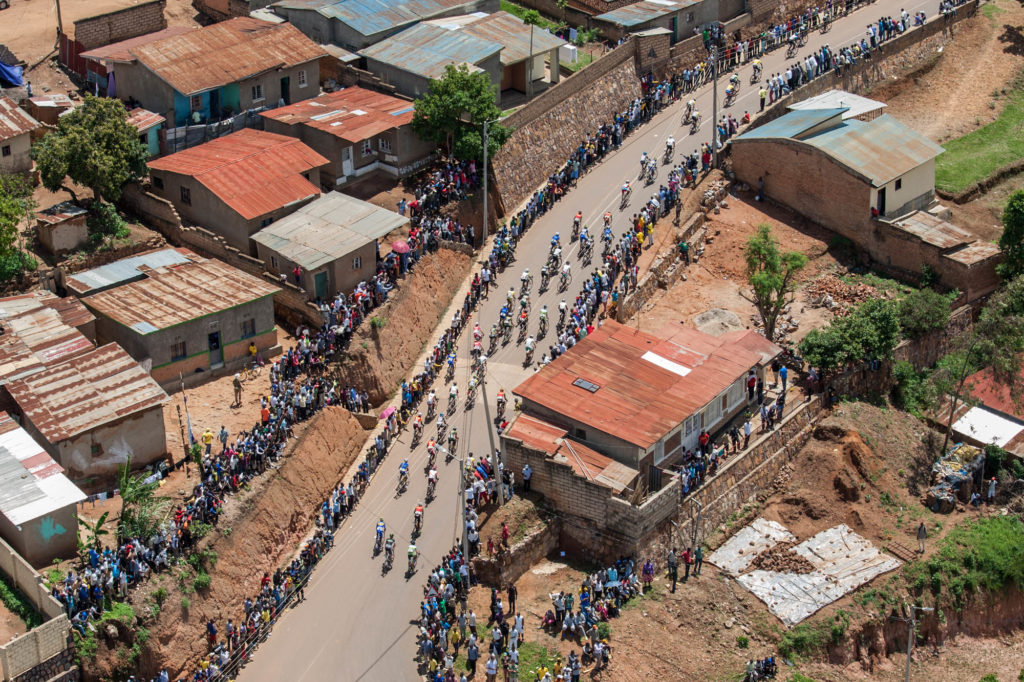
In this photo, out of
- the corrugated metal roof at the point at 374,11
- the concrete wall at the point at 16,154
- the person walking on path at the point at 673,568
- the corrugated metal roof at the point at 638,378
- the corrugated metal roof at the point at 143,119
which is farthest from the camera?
the corrugated metal roof at the point at 374,11

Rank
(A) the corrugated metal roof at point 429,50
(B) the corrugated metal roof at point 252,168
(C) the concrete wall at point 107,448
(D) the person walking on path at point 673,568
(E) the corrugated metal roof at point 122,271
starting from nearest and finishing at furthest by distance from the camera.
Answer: (C) the concrete wall at point 107,448
(D) the person walking on path at point 673,568
(E) the corrugated metal roof at point 122,271
(B) the corrugated metal roof at point 252,168
(A) the corrugated metal roof at point 429,50

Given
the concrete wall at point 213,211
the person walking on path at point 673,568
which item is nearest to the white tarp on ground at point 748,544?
the person walking on path at point 673,568

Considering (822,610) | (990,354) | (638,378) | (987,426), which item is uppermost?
(638,378)

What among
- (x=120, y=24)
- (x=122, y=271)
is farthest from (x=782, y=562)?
(x=120, y=24)

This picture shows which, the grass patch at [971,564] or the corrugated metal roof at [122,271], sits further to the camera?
the corrugated metal roof at [122,271]

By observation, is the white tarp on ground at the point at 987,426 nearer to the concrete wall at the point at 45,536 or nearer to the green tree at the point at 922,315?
the green tree at the point at 922,315

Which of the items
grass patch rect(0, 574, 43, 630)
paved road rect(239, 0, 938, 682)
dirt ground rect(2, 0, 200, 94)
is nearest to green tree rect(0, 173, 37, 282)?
dirt ground rect(2, 0, 200, 94)

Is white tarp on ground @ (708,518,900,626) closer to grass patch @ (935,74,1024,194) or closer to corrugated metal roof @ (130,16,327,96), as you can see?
grass patch @ (935,74,1024,194)

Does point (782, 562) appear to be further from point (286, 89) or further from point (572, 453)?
point (286, 89)
